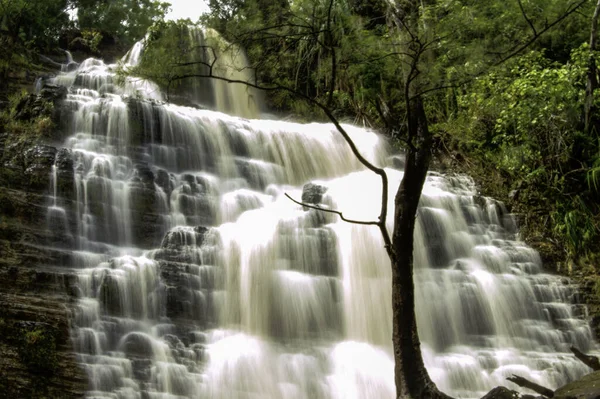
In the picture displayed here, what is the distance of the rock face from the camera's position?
7.55 m

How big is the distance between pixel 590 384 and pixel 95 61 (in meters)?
17.6

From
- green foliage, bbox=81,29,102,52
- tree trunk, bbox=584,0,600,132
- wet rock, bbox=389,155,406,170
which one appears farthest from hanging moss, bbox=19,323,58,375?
green foliage, bbox=81,29,102,52

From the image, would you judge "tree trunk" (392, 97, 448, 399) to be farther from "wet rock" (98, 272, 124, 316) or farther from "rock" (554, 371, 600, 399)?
"wet rock" (98, 272, 124, 316)

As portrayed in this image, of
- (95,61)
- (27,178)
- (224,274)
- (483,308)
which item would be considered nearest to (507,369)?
(483,308)

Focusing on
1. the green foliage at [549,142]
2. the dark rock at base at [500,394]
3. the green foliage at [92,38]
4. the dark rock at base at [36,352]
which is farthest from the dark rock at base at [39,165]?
the green foliage at [92,38]

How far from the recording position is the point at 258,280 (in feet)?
32.8

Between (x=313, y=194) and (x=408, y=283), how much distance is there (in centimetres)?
578

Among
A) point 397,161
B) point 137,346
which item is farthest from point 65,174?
point 397,161

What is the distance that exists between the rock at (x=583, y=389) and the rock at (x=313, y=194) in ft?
21.2

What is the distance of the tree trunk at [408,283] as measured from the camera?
6.48 metres

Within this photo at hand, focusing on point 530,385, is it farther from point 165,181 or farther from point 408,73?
point 165,181

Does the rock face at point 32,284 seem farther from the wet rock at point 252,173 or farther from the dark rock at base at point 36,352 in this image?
the wet rock at point 252,173

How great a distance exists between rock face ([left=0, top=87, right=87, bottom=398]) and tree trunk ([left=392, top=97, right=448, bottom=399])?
4093 mm

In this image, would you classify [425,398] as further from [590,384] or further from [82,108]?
[82,108]
